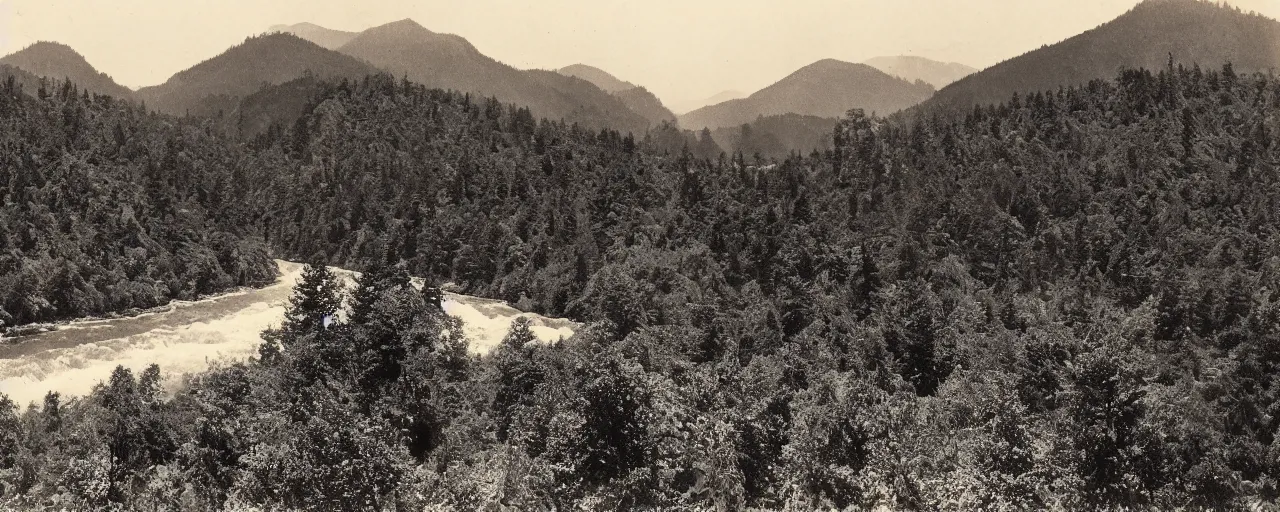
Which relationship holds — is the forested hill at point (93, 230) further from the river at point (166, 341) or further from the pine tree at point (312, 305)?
the pine tree at point (312, 305)

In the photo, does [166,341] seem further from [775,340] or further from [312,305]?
[775,340]

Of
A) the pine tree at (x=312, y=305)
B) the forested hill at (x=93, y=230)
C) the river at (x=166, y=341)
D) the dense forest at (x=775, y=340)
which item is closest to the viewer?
the dense forest at (x=775, y=340)

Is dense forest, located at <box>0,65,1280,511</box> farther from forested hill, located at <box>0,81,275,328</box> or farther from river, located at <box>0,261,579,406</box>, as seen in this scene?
river, located at <box>0,261,579,406</box>

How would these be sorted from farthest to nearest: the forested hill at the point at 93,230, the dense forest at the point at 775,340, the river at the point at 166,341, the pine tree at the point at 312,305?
the forested hill at the point at 93,230 → the river at the point at 166,341 → the pine tree at the point at 312,305 → the dense forest at the point at 775,340

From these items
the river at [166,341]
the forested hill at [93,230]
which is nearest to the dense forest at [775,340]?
the forested hill at [93,230]

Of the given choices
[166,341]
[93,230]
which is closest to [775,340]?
[166,341]

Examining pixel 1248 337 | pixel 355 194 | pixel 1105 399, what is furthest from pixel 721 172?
pixel 1105 399

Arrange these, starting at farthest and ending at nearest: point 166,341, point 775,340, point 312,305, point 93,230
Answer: point 93,230 < point 775,340 < point 166,341 < point 312,305
